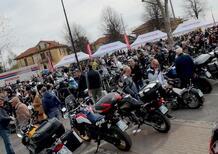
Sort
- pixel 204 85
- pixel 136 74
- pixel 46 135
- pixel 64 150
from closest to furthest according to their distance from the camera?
1. pixel 46 135
2. pixel 64 150
3. pixel 204 85
4. pixel 136 74

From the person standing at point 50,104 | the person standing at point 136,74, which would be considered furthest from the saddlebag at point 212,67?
the person standing at point 50,104

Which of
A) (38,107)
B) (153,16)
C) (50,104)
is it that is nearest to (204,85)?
(50,104)

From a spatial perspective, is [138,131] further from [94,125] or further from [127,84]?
[127,84]

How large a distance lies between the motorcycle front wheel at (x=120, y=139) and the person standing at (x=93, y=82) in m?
4.71

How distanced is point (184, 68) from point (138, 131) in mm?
2361

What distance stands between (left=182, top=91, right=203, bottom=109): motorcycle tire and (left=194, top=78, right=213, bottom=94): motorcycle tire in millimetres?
1400

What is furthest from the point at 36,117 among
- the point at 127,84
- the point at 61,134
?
the point at 61,134

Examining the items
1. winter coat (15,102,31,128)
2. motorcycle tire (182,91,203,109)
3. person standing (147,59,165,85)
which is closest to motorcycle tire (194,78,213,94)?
person standing (147,59,165,85)

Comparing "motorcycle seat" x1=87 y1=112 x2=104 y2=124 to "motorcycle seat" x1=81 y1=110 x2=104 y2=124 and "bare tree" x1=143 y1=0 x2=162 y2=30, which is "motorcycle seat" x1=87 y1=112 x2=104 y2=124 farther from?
"bare tree" x1=143 y1=0 x2=162 y2=30

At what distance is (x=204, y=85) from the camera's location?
35.1 ft

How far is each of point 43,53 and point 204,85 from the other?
10274 centimetres

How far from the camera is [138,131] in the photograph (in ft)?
27.3

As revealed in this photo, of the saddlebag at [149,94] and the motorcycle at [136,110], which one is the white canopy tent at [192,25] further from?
the motorcycle at [136,110]

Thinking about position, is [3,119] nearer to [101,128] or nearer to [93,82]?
[101,128]
